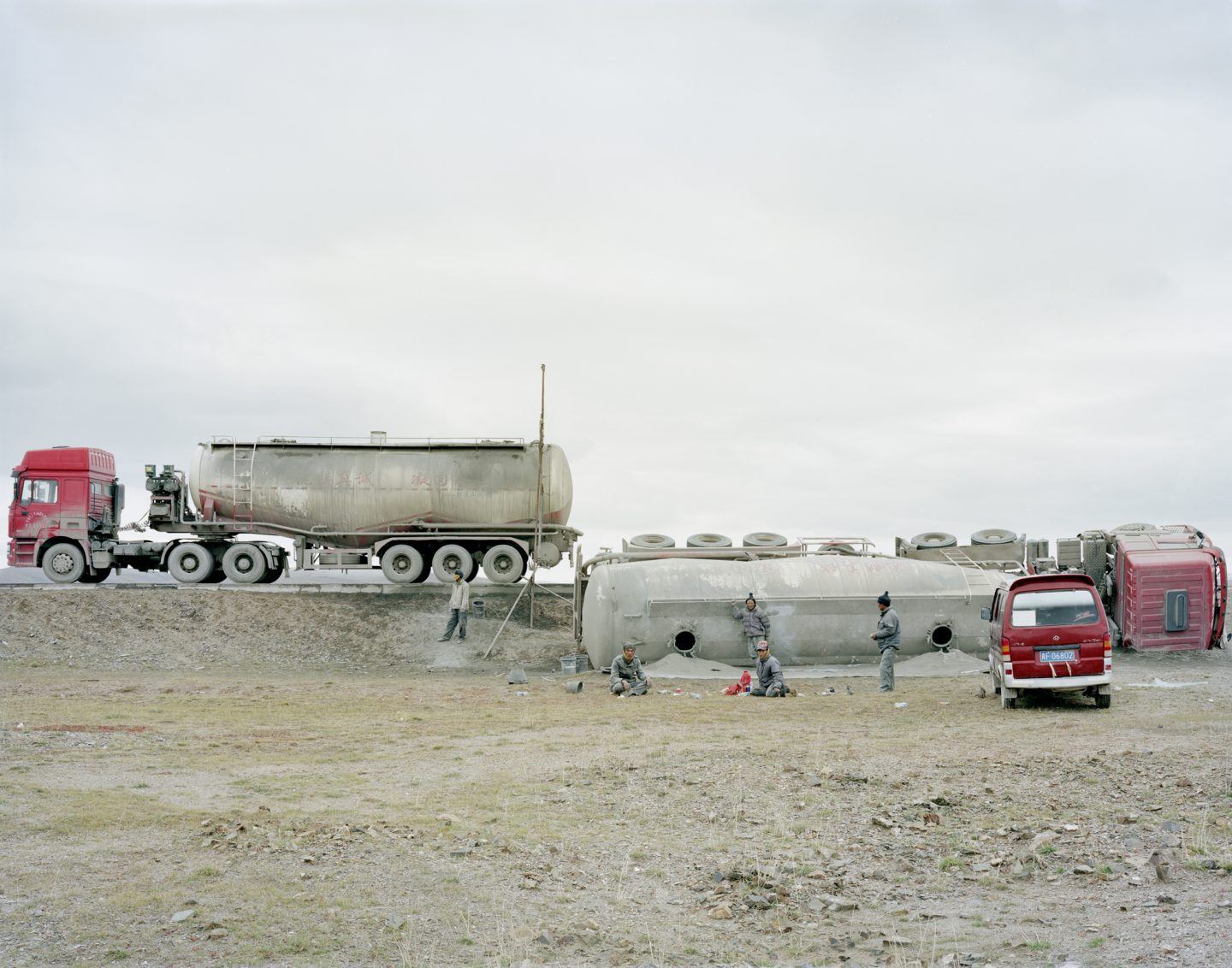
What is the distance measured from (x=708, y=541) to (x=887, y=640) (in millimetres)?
8531

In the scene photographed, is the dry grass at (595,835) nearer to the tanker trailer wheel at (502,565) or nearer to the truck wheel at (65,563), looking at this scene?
the tanker trailer wheel at (502,565)

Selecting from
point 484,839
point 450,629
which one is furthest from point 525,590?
point 484,839

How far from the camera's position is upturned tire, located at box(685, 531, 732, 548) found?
29.0 metres

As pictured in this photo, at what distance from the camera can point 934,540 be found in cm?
3075

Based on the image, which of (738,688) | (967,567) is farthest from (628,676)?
(967,567)

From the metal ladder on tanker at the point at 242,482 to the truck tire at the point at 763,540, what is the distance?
44.5ft

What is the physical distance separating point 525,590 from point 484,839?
21.9 metres

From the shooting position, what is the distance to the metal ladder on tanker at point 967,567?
85.1 ft

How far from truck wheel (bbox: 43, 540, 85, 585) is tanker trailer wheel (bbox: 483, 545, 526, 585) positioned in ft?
38.0

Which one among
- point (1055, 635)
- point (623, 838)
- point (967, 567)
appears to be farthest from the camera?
point (967, 567)

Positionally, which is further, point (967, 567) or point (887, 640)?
point (967, 567)

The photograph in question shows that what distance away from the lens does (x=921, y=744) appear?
1484cm

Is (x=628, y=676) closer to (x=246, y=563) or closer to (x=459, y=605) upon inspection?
(x=459, y=605)

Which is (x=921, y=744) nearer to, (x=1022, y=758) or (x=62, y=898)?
(x=1022, y=758)
